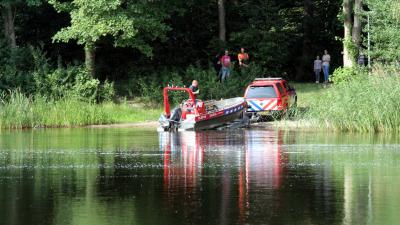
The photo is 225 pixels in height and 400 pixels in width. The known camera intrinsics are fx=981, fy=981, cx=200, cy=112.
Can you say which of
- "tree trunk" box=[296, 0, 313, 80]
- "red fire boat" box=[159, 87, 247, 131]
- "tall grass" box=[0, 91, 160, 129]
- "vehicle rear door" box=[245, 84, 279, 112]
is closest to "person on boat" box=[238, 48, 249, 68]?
"vehicle rear door" box=[245, 84, 279, 112]

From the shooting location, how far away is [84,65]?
47.7 meters

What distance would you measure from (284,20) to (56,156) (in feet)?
106

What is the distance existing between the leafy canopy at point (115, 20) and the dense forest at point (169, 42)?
5cm

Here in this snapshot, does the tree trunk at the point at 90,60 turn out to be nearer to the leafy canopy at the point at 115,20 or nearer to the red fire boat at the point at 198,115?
the leafy canopy at the point at 115,20

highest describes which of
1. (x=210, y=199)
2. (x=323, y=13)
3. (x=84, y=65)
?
(x=323, y=13)

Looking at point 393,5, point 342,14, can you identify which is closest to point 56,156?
point 393,5

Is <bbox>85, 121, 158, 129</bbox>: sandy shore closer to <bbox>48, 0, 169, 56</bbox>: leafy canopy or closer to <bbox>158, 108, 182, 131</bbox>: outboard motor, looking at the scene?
<bbox>158, 108, 182, 131</bbox>: outboard motor

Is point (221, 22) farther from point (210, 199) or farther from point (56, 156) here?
point (210, 199)

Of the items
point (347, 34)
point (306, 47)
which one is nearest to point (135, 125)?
point (347, 34)

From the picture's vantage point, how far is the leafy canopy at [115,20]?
4453cm

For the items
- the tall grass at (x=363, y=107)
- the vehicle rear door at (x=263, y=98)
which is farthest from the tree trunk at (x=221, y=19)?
the tall grass at (x=363, y=107)

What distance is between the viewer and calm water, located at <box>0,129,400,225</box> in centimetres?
1555

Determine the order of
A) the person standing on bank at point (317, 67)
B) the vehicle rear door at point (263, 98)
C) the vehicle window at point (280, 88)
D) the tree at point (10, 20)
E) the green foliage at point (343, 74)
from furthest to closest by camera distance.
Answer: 1. the person standing on bank at point (317, 67)
2. the tree at point (10, 20)
3. the green foliage at point (343, 74)
4. the vehicle window at point (280, 88)
5. the vehicle rear door at point (263, 98)

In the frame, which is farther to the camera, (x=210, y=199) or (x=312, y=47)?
(x=312, y=47)
